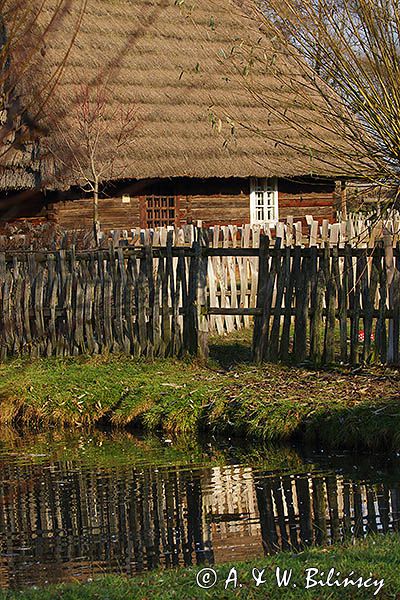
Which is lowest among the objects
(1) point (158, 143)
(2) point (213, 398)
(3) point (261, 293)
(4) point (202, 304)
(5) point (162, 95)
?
(2) point (213, 398)

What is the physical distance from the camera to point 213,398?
10766mm

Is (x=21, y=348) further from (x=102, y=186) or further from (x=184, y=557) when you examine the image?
(x=102, y=186)

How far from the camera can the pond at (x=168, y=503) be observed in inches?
275

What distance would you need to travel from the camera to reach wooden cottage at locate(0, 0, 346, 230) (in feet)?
68.4

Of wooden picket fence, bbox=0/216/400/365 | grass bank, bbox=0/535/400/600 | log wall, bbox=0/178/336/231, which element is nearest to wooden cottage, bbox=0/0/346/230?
log wall, bbox=0/178/336/231

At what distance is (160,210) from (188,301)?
34.9 feet

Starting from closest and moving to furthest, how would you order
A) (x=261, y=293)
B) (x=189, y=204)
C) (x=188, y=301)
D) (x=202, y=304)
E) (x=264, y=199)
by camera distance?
1. (x=261, y=293)
2. (x=202, y=304)
3. (x=188, y=301)
4. (x=189, y=204)
5. (x=264, y=199)

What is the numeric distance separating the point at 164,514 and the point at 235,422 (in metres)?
2.48

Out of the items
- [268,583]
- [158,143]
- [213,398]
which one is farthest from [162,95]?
[268,583]

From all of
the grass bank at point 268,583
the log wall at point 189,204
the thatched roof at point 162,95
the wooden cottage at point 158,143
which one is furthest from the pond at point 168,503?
the log wall at point 189,204

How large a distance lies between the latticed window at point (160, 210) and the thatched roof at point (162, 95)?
122 cm

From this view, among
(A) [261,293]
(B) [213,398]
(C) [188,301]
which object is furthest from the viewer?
(C) [188,301]

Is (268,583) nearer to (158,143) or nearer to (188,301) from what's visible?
(188,301)

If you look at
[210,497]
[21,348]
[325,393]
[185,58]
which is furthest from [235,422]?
[185,58]
